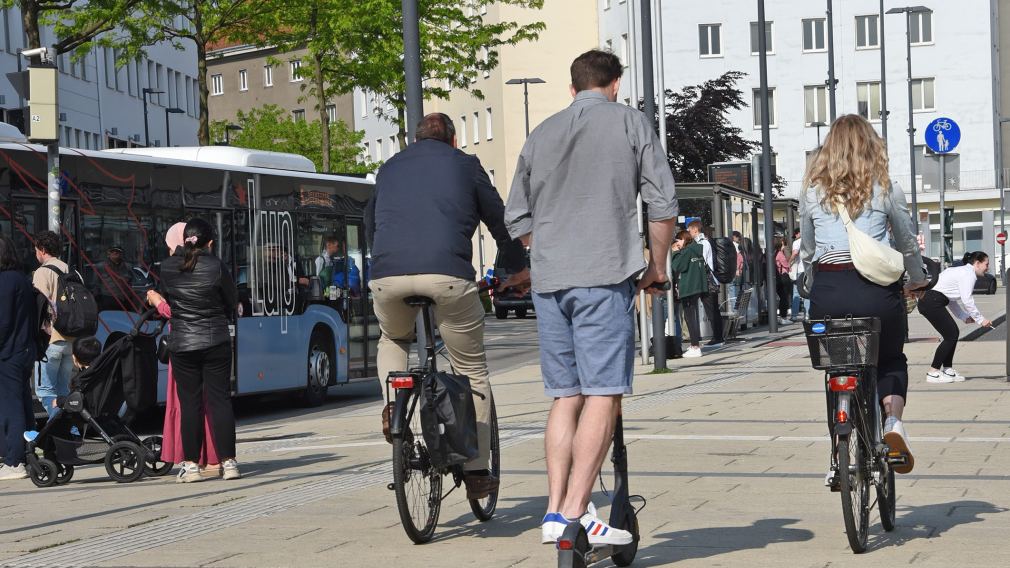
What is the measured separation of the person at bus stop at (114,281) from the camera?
1561 cm

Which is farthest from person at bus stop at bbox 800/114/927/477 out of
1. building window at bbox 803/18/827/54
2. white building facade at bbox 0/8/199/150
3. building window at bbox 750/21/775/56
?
building window at bbox 803/18/827/54

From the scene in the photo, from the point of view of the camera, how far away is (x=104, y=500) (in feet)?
32.3

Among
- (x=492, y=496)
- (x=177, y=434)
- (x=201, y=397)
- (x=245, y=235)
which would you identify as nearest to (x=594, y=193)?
(x=492, y=496)

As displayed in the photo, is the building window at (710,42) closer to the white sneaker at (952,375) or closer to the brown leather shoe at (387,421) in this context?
the white sneaker at (952,375)

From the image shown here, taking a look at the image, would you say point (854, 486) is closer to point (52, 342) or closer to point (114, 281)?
point (52, 342)

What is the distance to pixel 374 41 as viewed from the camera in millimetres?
37062

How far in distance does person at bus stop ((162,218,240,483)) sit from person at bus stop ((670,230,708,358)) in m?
12.8

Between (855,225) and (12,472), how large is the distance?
6605 mm

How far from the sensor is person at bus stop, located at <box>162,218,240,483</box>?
→ 10.7 m

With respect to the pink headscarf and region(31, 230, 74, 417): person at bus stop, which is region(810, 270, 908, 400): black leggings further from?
region(31, 230, 74, 417): person at bus stop

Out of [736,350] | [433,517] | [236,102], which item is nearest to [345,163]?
[236,102]

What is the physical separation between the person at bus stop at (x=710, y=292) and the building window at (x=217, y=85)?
299 ft

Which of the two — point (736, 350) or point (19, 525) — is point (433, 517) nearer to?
point (19, 525)

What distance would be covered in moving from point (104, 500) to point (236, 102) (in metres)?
105
